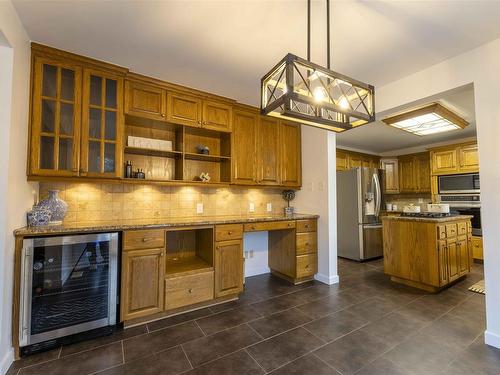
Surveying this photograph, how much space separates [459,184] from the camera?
15.5 feet

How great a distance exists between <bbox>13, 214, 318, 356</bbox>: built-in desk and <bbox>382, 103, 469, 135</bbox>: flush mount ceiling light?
194cm

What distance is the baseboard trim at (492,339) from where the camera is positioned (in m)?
1.87

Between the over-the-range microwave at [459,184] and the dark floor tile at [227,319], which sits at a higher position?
the over-the-range microwave at [459,184]

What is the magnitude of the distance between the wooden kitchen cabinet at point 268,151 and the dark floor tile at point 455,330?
2.31 metres

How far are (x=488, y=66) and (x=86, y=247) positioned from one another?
371cm

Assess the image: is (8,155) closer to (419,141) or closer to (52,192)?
(52,192)

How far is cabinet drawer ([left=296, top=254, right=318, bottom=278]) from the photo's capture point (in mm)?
3260

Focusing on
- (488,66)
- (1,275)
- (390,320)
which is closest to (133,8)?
(1,275)

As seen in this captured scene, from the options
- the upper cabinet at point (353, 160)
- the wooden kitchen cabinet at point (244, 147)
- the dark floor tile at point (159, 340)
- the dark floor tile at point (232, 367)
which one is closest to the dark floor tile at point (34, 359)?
the dark floor tile at point (159, 340)

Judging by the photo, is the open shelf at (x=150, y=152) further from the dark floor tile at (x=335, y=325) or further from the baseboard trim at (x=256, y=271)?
the dark floor tile at (x=335, y=325)

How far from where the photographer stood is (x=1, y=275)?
62.9 inches

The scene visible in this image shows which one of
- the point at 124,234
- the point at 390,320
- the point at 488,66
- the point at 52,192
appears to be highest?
the point at 488,66

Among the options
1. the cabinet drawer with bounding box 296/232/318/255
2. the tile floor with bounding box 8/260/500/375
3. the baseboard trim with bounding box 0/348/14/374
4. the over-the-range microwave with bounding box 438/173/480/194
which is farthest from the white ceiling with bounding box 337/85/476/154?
the baseboard trim with bounding box 0/348/14/374

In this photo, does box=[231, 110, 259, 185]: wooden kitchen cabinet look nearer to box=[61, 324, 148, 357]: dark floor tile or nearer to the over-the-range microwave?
box=[61, 324, 148, 357]: dark floor tile
